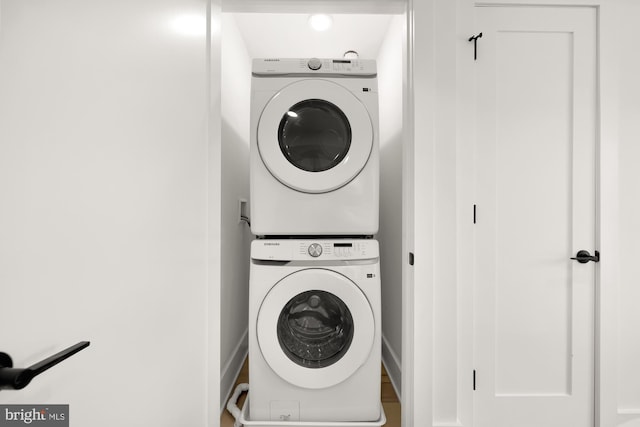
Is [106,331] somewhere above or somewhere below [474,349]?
above

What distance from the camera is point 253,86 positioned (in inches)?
62.9

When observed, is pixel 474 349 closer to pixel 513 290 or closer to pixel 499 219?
pixel 513 290

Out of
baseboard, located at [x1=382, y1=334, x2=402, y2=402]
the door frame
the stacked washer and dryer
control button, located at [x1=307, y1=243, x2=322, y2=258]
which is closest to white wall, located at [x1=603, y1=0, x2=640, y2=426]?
the door frame

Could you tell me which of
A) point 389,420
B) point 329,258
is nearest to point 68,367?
point 329,258

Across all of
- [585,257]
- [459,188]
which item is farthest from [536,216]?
[459,188]

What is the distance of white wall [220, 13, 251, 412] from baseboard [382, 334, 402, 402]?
0.96m

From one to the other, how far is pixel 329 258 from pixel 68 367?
1.06 m

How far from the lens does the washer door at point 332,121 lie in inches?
61.2

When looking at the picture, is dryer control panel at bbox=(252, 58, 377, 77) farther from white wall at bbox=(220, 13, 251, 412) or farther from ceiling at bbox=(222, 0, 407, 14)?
white wall at bbox=(220, 13, 251, 412)

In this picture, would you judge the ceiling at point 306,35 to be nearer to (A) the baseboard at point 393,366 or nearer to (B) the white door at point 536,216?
(B) the white door at point 536,216

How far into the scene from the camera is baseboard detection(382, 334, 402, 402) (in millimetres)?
1854

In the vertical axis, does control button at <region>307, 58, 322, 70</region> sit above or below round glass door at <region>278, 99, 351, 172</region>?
above

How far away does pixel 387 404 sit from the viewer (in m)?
1.78

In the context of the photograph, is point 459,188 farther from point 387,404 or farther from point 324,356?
point 387,404
